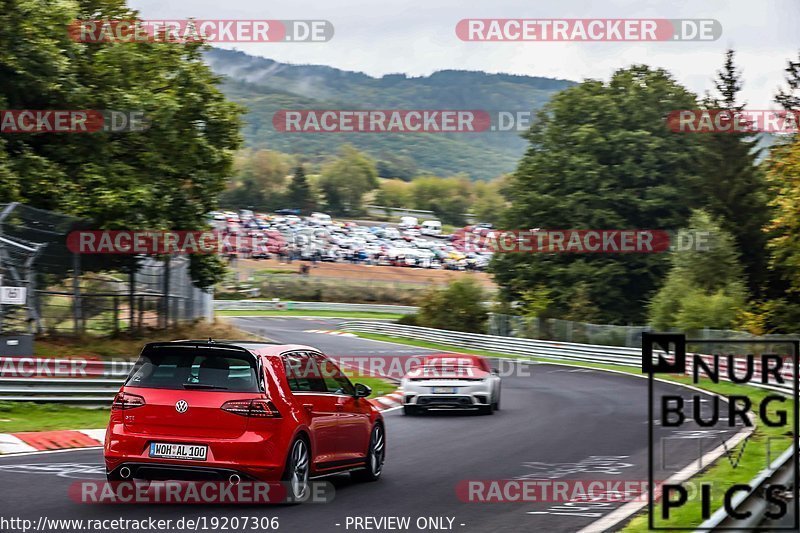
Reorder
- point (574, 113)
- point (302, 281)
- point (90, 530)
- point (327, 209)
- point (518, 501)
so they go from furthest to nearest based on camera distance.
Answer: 1. point (327, 209)
2. point (302, 281)
3. point (574, 113)
4. point (518, 501)
5. point (90, 530)

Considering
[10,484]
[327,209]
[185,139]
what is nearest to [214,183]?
[185,139]

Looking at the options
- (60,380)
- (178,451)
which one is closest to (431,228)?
(60,380)

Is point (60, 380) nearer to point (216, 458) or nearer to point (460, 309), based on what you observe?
point (216, 458)

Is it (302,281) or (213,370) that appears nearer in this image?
(213,370)

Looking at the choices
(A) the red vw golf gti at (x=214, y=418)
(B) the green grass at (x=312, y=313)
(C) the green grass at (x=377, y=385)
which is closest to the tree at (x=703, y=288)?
(C) the green grass at (x=377, y=385)

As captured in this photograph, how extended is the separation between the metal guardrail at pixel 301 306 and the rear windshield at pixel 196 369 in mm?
78399

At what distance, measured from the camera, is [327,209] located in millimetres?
152875

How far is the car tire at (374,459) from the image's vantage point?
12.5 m

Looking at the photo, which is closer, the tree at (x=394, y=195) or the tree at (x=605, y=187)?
the tree at (x=605, y=187)

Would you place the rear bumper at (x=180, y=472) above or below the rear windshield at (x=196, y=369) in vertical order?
below

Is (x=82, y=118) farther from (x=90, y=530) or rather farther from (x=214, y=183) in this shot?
(x=90, y=530)

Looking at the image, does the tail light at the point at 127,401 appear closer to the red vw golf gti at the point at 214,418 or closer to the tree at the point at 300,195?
the red vw golf gti at the point at 214,418

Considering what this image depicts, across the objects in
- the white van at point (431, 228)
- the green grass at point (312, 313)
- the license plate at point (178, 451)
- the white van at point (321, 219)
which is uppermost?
the white van at point (321, 219)

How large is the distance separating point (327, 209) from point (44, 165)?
126062 millimetres
